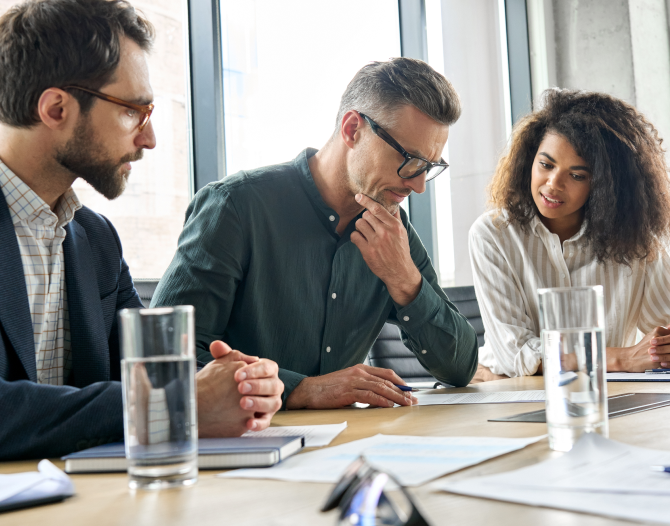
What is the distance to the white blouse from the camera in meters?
2.39

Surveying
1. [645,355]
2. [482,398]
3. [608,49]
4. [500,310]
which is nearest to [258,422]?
[482,398]

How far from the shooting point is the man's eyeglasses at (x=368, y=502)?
1.54 feet

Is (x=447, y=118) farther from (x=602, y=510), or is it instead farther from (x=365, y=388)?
(x=602, y=510)

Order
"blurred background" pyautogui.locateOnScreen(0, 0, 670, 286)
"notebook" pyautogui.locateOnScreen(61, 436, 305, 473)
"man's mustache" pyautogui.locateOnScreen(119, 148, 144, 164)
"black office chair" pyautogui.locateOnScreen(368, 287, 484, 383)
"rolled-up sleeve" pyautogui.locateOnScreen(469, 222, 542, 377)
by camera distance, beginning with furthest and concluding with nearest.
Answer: "blurred background" pyautogui.locateOnScreen(0, 0, 670, 286) → "black office chair" pyautogui.locateOnScreen(368, 287, 484, 383) → "rolled-up sleeve" pyautogui.locateOnScreen(469, 222, 542, 377) → "man's mustache" pyautogui.locateOnScreen(119, 148, 144, 164) → "notebook" pyautogui.locateOnScreen(61, 436, 305, 473)

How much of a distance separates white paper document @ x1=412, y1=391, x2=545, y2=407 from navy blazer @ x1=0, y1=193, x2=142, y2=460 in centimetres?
65

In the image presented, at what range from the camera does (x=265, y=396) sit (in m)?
1.03

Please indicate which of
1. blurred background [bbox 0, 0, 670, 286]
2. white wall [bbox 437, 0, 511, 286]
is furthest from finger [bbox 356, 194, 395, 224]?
white wall [bbox 437, 0, 511, 286]

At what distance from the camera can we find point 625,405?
3.92 ft

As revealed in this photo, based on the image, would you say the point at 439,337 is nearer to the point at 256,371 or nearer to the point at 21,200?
the point at 256,371

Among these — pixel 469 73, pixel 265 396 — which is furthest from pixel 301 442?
pixel 469 73

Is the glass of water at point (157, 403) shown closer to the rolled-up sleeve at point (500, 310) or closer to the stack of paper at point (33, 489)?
the stack of paper at point (33, 489)

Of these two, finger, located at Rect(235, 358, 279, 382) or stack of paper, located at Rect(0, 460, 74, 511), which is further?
finger, located at Rect(235, 358, 279, 382)

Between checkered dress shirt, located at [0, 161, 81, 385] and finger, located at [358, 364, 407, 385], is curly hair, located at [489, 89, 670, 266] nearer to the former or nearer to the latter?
finger, located at [358, 364, 407, 385]

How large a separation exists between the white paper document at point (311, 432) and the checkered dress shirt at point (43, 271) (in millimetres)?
545
